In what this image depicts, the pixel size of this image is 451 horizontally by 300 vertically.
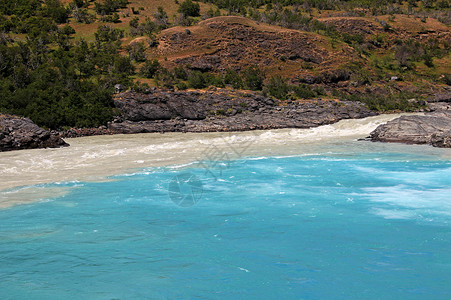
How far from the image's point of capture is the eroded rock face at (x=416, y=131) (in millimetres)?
26781

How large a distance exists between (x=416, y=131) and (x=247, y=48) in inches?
1432

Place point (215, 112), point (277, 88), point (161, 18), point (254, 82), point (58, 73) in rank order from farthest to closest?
1. point (161, 18)
2. point (254, 82)
3. point (277, 88)
4. point (58, 73)
5. point (215, 112)

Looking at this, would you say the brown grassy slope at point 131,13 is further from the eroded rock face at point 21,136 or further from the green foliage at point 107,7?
the eroded rock face at point 21,136

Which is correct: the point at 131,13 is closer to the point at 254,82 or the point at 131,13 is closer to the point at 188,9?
the point at 188,9

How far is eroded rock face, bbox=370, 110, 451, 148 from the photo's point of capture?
2678 cm

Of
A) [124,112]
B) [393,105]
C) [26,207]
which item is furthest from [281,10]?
[26,207]

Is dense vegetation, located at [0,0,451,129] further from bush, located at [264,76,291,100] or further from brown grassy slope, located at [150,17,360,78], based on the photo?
brown grassy slope, located at [150,17,360,78]

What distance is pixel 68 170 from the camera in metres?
21.2

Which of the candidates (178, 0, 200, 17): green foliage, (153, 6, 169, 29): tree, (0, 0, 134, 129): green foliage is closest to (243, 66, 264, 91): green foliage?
(0, 0, 134, 129): green foliage

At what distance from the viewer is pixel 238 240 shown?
38.2 feet

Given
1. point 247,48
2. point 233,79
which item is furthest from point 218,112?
point 247,48

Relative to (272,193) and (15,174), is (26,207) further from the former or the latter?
(272,193)

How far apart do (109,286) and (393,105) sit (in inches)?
1817

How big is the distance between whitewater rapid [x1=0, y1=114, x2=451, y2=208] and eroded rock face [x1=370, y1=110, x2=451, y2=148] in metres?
1.34
